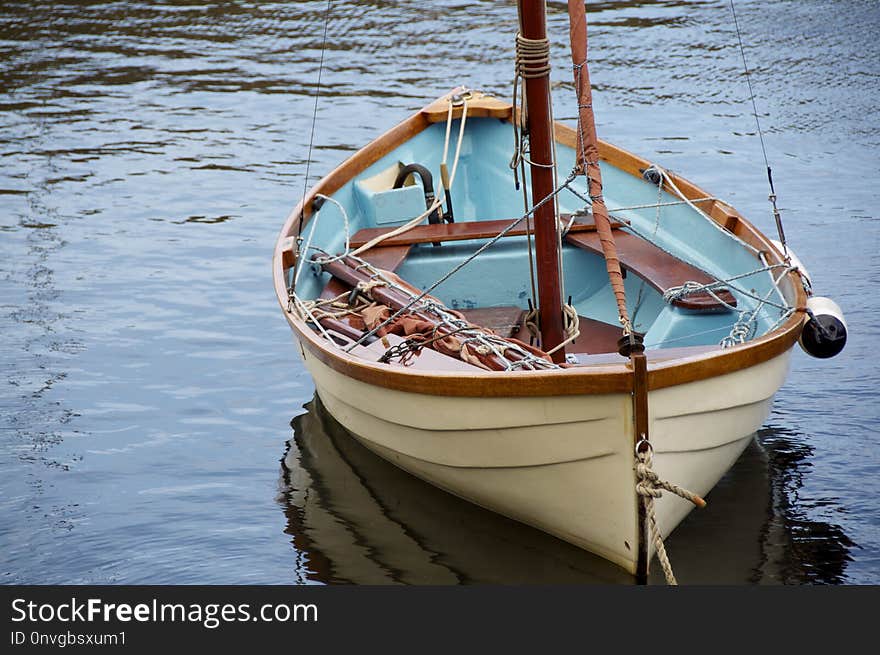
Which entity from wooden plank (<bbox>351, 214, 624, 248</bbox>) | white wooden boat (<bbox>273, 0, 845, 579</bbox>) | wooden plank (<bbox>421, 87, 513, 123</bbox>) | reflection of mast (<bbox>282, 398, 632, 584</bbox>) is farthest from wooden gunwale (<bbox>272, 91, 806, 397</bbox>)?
wooden plank (<bbox>421, 87, 513, 123</bbox>)

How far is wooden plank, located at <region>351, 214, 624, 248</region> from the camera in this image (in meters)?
7.48

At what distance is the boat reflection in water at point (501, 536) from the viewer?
17.9 feet

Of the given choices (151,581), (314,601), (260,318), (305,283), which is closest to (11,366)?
(260,318)

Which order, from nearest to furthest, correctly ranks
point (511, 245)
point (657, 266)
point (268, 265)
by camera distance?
point (657, 266)
point (511, 245)
point (268, 265)

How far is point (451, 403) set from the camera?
5121 mm

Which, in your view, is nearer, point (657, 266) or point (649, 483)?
point (649, 483)

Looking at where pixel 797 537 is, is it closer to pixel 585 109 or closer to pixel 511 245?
pixel 585 109

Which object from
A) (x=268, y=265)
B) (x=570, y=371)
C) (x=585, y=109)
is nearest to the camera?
(x=570, y=371)

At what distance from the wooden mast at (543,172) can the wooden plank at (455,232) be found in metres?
1.55

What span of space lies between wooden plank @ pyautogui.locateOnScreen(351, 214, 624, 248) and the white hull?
80.0 inches

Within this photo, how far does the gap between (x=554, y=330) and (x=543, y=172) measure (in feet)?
2.73

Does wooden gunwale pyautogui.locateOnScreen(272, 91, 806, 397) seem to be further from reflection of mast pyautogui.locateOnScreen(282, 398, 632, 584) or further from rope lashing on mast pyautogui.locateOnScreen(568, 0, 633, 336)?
reflection of mast pyautogui.locateOnScreen(282, 398, 632, 584)

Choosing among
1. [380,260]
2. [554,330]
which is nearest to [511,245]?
[380,260]

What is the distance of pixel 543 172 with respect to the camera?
586 centimetres
